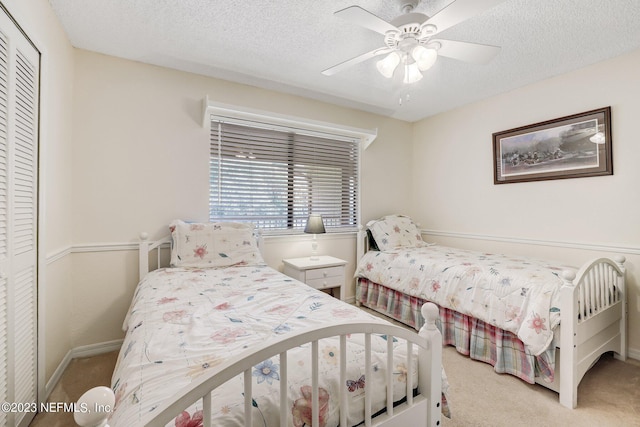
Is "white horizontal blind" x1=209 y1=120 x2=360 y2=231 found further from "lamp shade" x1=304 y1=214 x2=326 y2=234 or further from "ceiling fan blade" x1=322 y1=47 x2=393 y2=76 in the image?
"ceiling fan blade" x1=322 y1=47 x2=393 y2=76

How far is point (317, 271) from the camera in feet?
8.84

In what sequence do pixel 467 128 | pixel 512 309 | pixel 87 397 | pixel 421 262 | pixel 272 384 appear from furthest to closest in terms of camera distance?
pixel 467 128
pixel 421 262
pixel 512 309
pixel 272 384
pixel 87 397

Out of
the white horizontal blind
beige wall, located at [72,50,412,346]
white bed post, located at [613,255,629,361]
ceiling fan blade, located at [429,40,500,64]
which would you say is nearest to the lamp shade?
the white horizontal blind

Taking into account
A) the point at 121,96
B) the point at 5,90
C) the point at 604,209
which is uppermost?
the point at 121,96

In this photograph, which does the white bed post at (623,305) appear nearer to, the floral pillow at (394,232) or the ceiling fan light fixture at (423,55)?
the floral pillow at (394,232)

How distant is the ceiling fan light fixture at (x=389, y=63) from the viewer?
5.84 feet

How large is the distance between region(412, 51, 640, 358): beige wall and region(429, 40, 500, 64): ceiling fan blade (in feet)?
4.62

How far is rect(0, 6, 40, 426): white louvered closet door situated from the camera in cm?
128

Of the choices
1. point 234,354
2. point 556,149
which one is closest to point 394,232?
point 556,149

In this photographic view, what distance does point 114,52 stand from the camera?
2211mm

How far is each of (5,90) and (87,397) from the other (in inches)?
60.2

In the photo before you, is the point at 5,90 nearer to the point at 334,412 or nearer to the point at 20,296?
the point at 20,296

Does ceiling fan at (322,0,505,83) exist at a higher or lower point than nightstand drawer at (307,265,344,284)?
higher

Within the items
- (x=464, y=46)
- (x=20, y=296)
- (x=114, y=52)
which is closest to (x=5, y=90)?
(x=20, y=296)
